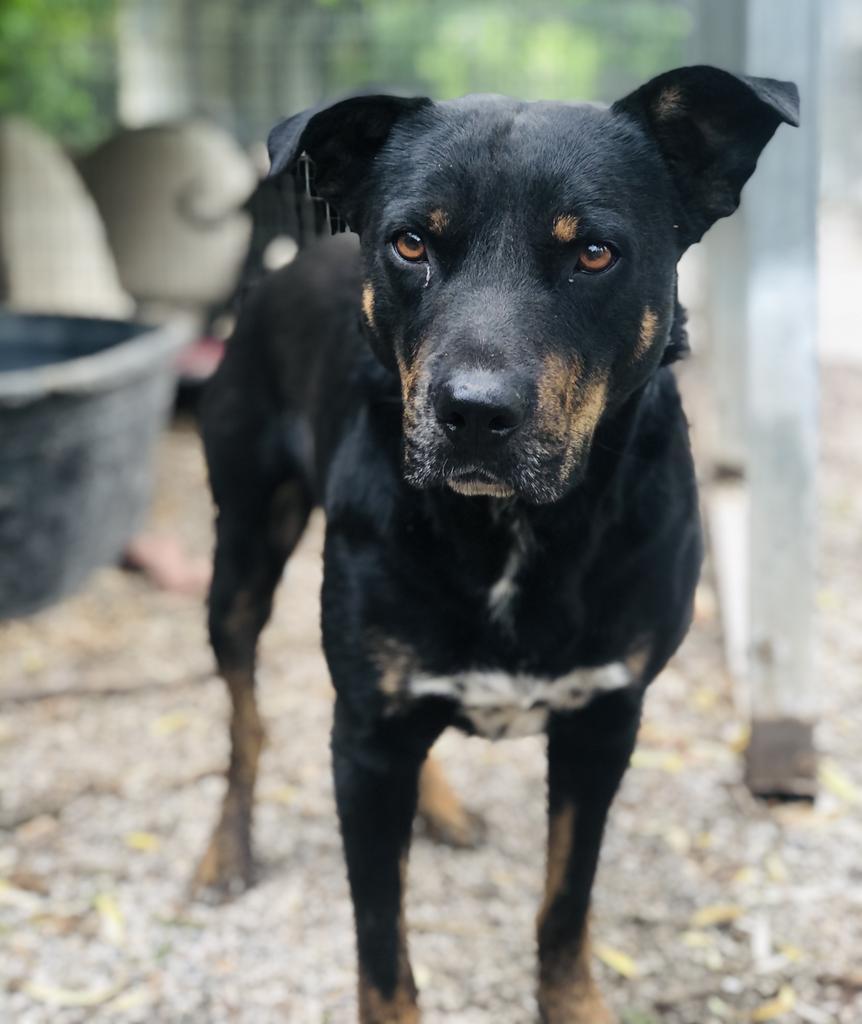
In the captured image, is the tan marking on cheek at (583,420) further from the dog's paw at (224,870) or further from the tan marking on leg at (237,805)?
the dog's paw at (224,870)

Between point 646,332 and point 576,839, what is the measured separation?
1042 millimetres

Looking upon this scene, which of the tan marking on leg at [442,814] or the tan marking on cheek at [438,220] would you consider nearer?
the tan marking on cheek at [438,220]

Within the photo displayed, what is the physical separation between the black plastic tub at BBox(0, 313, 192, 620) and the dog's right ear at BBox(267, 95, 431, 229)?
2.26 meters

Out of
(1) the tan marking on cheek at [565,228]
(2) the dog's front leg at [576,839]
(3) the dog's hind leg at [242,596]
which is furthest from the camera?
(3) the dog's hind leg at [242,596]

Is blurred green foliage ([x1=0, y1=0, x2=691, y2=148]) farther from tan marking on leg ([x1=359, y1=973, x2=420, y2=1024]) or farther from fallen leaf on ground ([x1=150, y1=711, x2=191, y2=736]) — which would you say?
tan marking on leg ([x1=359, y1=973, x2=420, y2=1024])

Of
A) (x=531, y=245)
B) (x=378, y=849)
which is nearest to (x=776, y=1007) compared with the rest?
(x=378, y=849)

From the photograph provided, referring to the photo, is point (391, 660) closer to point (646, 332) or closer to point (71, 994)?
point (646, 332)

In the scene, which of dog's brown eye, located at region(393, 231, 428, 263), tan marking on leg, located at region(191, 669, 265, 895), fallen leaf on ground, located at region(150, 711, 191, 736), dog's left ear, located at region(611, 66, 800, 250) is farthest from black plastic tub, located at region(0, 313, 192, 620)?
dog's left ear, located at region(611, 66, 800, 250)

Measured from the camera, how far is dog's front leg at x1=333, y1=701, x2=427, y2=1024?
2262 mm

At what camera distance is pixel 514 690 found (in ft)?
7.13

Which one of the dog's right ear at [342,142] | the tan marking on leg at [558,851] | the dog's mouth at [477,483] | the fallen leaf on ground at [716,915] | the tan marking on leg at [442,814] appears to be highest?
the dog's right ear at [342,142]

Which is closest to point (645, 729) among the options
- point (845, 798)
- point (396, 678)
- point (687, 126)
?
point (845, 798)

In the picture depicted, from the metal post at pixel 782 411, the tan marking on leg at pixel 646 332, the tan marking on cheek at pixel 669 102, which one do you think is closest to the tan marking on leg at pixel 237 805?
the metal post at pixel 782 411

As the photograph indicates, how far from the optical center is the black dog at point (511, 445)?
1890 millimetres
